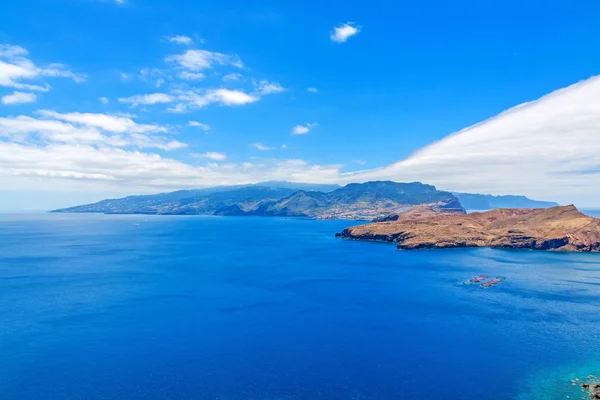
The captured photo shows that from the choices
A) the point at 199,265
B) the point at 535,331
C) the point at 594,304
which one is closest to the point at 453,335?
the point at 535,331

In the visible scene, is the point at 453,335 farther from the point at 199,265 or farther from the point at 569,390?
the point at 199,265

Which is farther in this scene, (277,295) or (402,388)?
(277,295)

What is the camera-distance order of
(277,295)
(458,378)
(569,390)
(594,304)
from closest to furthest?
(569,390)
(458,378)
(594,304)
(277,295)

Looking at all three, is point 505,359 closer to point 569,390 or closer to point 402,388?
point 569,390

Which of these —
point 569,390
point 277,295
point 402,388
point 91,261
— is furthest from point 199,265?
point 569,390

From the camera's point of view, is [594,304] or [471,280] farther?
[471,280]

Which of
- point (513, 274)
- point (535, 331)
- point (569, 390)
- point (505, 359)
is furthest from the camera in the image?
point (513, 274)
